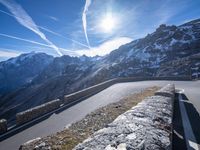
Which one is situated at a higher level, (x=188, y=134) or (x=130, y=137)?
(x=130, y=137)

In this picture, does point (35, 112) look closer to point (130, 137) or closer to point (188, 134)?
point (188, 134)

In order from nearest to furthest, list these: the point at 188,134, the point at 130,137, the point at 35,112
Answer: the point at 130,137 < the point at 188,134 < the point at 35,112

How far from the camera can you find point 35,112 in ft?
40.4

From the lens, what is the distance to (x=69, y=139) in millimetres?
6512

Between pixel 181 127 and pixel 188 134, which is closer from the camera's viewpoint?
pixel 188 134

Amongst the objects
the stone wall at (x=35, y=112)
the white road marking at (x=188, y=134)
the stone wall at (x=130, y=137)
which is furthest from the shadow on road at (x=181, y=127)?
the stone wall at (x=35, y=112)

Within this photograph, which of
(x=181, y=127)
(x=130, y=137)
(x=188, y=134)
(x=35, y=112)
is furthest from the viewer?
(x=35, y=112)

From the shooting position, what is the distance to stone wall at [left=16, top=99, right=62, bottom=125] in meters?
11.0

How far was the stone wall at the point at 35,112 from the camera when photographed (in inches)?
434

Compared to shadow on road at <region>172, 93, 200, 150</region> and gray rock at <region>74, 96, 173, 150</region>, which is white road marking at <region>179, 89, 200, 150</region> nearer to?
shadow on road at <region>172, 93, 200, 150</region>

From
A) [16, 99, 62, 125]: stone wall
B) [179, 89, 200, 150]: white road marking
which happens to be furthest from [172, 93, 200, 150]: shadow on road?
[16, 99, 62, 125]: stone wall

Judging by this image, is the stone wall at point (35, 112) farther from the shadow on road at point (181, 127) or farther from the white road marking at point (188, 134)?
the white road marking at point (188, 134)

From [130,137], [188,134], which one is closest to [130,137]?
[130,137]

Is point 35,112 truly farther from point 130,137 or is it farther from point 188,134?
point 130,137
